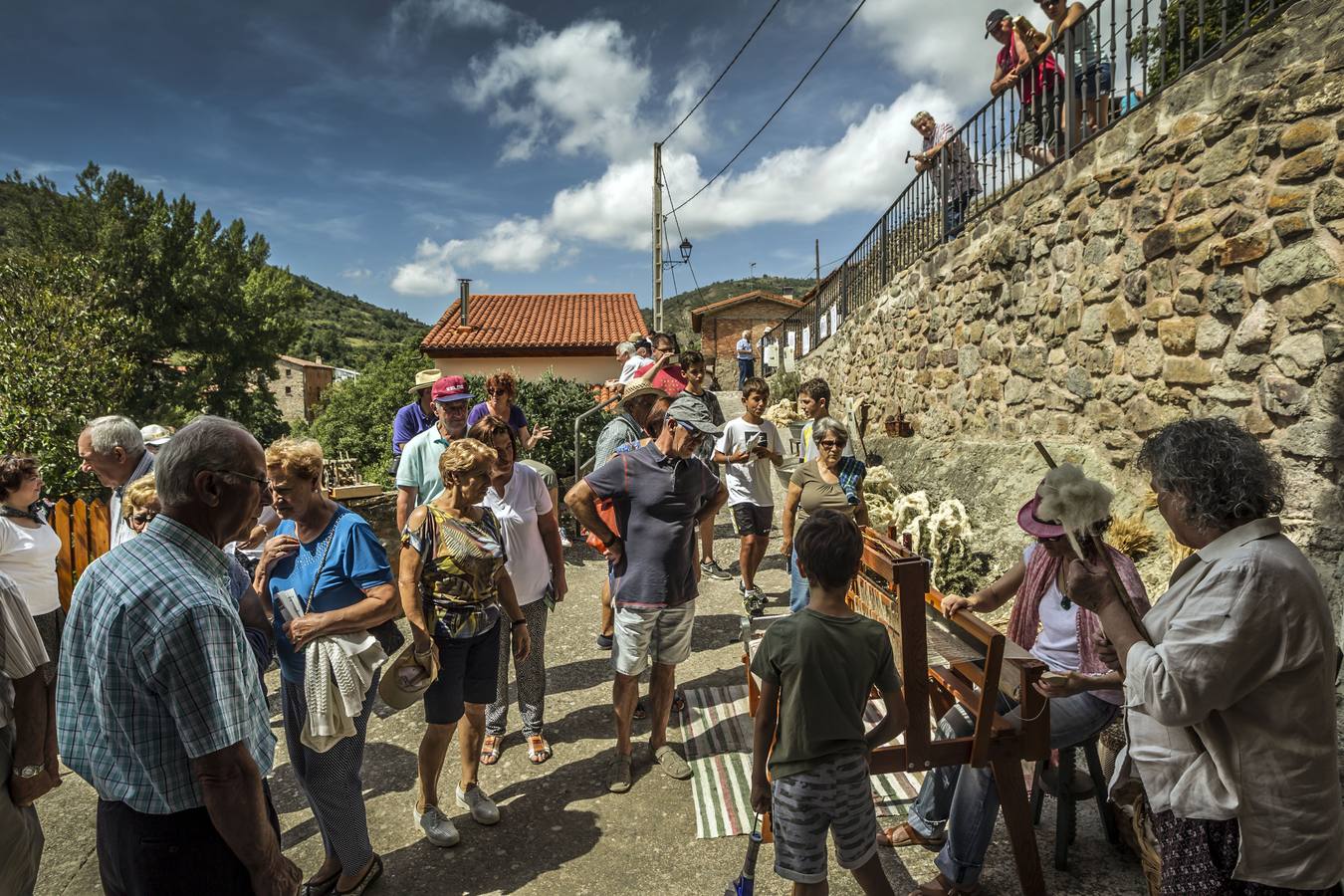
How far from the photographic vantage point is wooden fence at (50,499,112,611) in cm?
547

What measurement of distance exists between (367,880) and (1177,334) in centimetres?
527

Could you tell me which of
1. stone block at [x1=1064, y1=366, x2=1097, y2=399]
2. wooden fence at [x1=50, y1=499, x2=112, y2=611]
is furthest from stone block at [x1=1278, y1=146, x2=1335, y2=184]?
wooden fence at [x1=50, y1=499, x2=112, y2=611]

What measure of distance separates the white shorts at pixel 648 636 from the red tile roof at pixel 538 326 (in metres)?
14.8

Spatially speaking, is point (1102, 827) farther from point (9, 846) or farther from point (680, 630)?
point (9, 846)

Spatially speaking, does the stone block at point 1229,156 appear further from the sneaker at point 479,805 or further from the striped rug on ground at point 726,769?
the sneaker at point 479,805

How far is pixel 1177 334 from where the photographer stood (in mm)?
4527

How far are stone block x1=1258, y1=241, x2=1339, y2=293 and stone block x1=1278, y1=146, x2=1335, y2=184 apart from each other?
0.34 m

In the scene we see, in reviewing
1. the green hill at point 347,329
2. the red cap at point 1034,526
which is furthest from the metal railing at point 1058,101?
the green hill at point 347,329

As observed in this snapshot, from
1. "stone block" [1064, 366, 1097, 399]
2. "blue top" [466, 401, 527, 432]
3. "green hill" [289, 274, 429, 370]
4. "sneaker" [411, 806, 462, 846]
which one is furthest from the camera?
"green hill" [289, 274, 429, 370]

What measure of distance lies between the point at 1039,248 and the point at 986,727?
197 inches

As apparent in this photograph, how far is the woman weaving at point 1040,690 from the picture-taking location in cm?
255

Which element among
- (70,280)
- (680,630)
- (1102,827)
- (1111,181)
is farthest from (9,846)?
(70,280)

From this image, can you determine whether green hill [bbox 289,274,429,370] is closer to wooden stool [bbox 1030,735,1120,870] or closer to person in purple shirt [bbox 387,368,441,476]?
person in purple shirt [bbox 387,368,441,476]

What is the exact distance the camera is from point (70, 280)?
643 inches
